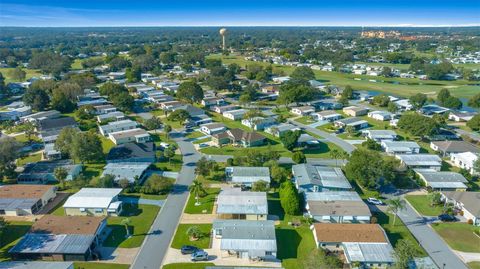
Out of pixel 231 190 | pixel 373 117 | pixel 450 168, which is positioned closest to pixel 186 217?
pixel 231 190

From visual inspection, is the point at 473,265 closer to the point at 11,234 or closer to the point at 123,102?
the point at 11,234

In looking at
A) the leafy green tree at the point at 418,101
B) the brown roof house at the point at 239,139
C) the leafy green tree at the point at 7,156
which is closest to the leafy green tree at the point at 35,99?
the leafy green tree at the point at 7,156

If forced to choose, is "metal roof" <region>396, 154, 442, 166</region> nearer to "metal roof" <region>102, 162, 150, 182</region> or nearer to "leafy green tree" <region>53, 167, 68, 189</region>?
"metal roof" <region>102, 162, 150, 182</region>

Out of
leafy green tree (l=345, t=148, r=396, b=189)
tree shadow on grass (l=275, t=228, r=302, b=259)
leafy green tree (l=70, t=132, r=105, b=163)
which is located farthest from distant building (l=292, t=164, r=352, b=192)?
leafy green tree (l=70, t=132, r=105, b=163)

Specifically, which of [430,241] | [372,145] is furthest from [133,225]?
[372,145]

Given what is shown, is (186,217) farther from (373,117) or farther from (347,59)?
(347,59)

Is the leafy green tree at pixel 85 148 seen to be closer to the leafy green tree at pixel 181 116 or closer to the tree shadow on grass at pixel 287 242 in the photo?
the leafy green tree at pixel 181 116
